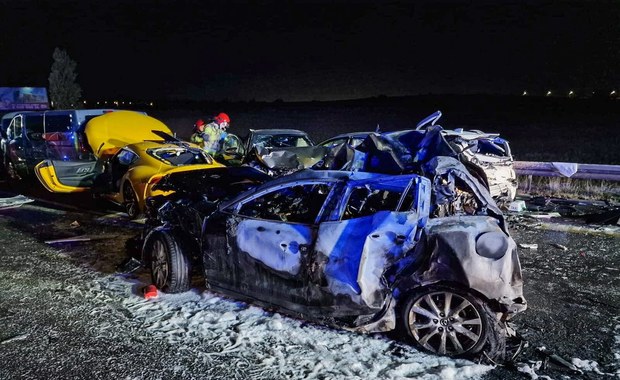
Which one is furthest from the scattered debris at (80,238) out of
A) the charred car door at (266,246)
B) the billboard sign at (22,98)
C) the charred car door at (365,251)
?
the billboard sign at (22,98)

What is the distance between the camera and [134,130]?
1077cm

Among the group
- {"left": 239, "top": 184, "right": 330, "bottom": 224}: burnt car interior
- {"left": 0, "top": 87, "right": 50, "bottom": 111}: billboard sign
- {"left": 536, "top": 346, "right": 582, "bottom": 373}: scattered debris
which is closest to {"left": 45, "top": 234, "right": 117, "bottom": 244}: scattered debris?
{"left": 239, "top": 184, "right": 330, "bottom": 224}: burnt car interior

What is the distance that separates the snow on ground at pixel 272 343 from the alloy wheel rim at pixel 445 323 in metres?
0.11

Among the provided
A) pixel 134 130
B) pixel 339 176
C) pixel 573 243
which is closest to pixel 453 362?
pixel 339 176

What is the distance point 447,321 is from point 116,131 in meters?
8.66

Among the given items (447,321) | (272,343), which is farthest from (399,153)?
(272,343)

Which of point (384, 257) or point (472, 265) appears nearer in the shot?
point (472, 265)

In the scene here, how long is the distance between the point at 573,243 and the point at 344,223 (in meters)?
4.95

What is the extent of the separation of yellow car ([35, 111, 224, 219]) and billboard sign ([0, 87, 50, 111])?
34183mm

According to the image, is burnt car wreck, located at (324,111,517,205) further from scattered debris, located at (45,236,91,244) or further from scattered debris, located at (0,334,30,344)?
scattered debris, located at (45,236,91,244)

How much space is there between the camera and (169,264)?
5.30 metres

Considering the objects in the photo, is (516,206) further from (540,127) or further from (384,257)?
(540,127)

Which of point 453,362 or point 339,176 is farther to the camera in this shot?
point 339,176

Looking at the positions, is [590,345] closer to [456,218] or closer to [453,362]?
[453,362]
